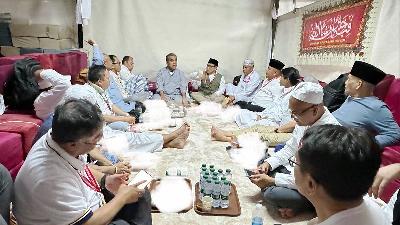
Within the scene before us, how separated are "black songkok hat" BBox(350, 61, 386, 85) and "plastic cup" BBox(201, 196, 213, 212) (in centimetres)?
166

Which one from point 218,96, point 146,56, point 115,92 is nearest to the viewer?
point 115,92

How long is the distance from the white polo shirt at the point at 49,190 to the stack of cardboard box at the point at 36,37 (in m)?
5.42

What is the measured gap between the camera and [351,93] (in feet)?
9.12

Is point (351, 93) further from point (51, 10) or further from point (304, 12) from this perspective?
point (51, 10)

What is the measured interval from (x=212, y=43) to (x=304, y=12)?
247cm

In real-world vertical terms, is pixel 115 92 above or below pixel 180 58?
below

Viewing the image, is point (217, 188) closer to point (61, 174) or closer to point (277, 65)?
point (61, 174)

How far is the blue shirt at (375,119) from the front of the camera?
99.3 inches

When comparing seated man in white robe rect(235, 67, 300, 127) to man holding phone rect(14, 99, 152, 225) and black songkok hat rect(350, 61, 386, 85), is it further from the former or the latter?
man holding phone rect(14, 99, 152, 225)

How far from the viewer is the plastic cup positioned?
2233 millimetres

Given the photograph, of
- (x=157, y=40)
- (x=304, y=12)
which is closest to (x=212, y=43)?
(x=157, y=40)

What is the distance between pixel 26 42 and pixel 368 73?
6.08 m

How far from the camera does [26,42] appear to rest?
243 inches

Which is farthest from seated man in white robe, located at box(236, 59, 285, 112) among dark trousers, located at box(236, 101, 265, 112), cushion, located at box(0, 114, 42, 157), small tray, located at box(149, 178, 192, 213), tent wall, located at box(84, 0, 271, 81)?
cushion, located at box(0, 114, 42, 157)
